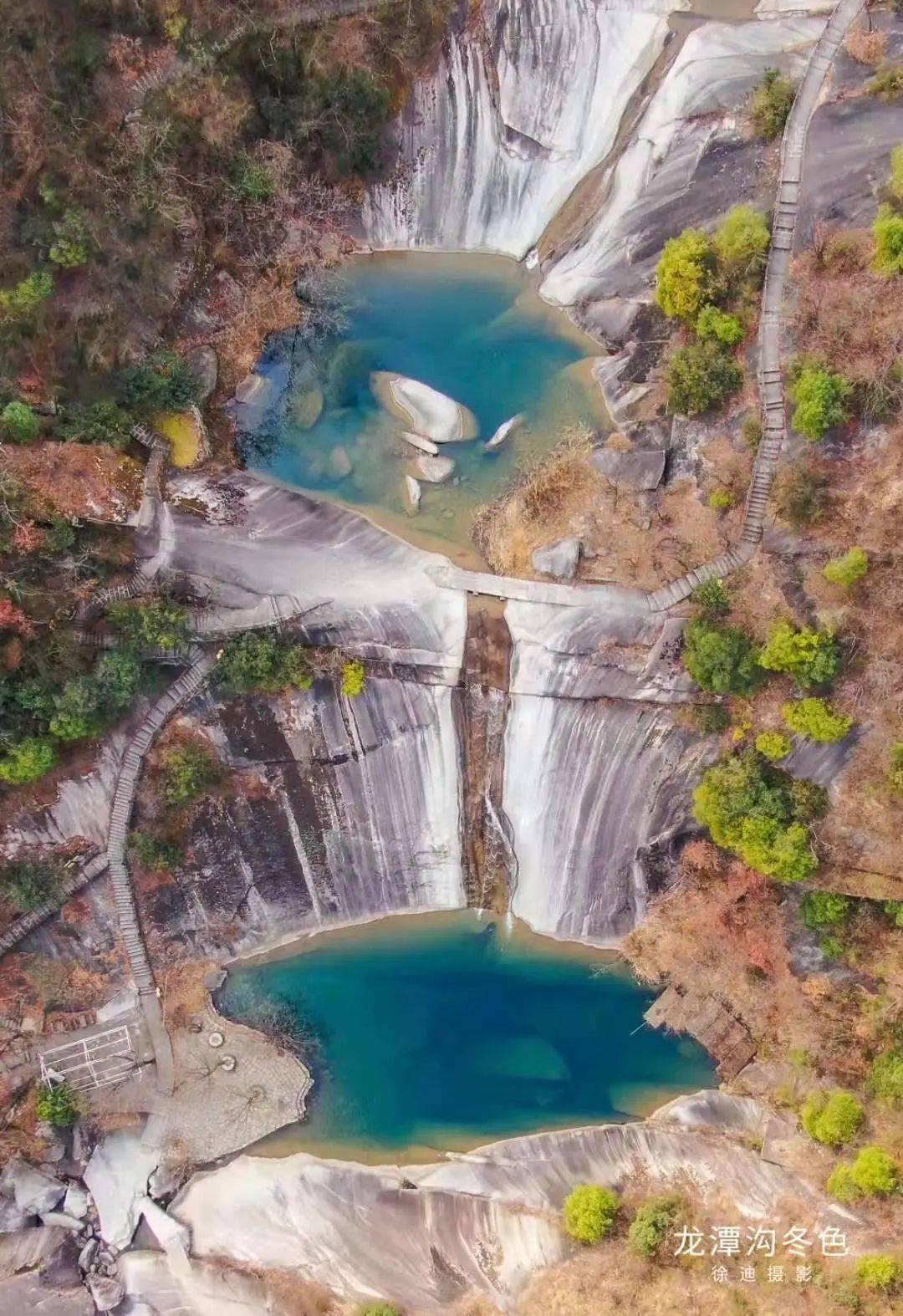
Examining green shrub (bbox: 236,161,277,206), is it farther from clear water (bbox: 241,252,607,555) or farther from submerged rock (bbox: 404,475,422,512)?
submerged rock (bbox: 404,475,422,512)

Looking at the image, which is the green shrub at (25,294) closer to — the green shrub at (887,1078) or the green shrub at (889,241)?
the green shrub at (889,241)

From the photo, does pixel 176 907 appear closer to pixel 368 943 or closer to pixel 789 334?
pixel 368 943

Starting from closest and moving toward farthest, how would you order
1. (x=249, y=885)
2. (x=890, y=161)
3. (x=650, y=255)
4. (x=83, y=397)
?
(x=890, y=161), (x=83, y=397), (x=650, y=255), (x=249, y=885)

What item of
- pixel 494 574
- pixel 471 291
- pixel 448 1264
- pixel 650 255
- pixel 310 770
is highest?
pixel 650 255

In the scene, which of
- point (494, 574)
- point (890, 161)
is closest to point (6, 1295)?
point (494, 574)

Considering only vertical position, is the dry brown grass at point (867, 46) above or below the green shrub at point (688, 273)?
above

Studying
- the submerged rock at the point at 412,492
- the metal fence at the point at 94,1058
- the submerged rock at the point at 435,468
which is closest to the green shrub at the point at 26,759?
the metal fence at the point at 94,1058

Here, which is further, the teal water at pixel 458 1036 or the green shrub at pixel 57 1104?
the teal water at pixel 458 1036

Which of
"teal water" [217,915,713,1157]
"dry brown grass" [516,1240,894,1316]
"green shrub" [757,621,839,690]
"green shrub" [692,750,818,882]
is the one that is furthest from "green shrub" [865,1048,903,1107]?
"green shrub" [757,621,839,690]
